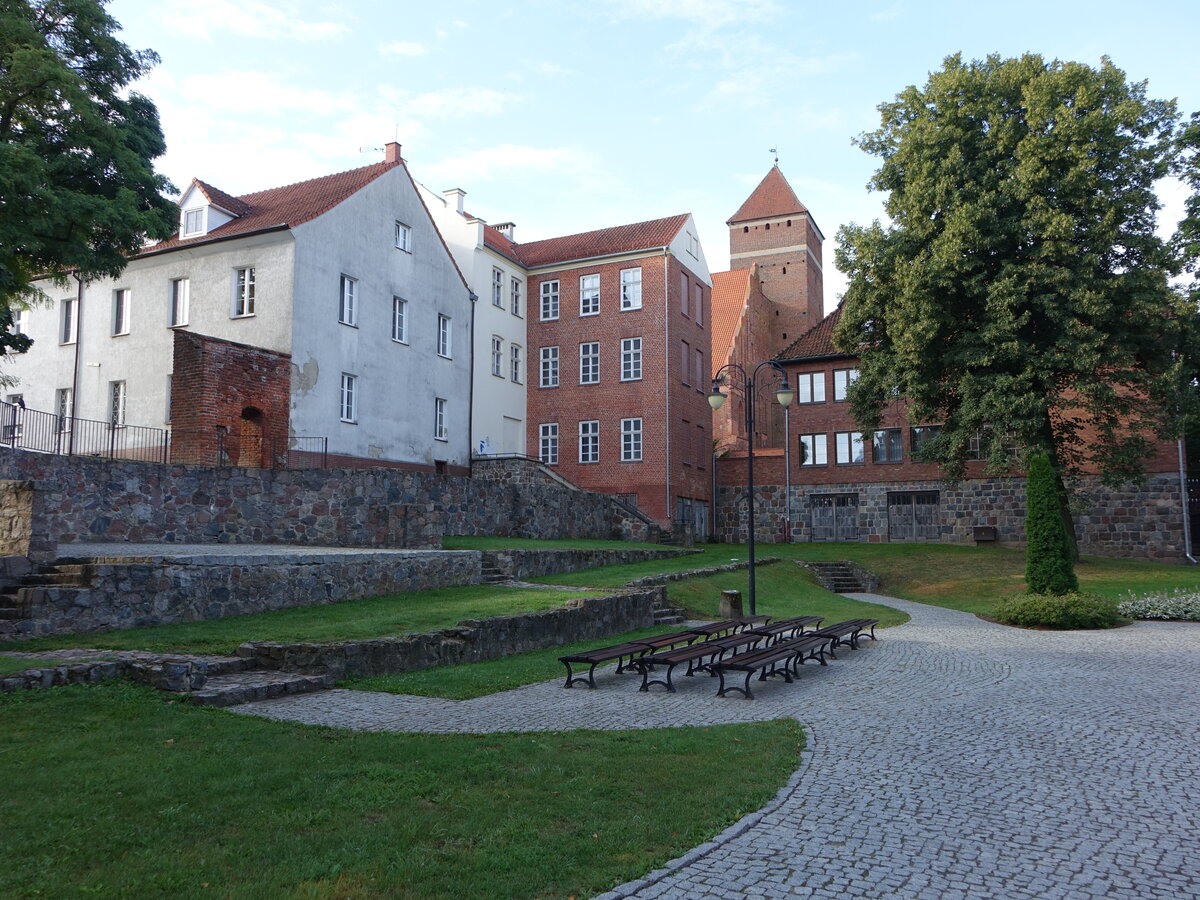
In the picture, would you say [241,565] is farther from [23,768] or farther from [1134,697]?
[1134,697]

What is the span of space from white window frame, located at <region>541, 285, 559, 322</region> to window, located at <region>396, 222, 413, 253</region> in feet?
31.8

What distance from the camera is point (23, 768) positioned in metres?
5.94

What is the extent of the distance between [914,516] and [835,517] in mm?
3360

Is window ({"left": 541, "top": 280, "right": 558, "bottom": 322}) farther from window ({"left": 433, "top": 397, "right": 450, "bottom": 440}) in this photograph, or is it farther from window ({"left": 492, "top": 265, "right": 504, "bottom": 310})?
window ({"left": 433, "top": 397, "right": 450, "bottom": 440})

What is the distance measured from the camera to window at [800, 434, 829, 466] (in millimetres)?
40134

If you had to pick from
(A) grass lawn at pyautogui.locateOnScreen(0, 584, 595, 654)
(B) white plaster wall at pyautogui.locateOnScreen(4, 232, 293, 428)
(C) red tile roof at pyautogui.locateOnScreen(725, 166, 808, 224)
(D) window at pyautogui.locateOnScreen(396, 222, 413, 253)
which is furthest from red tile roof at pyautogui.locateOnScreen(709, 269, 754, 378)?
(A) grass lawn at pyautogui.locateOnScreen(0, 584, 595, 654)

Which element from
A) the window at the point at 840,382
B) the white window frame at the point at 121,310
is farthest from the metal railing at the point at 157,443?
the window at the point at 840,382

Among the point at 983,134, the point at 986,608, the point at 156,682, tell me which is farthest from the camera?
the point at 983,134

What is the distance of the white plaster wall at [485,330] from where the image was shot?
37094 mm

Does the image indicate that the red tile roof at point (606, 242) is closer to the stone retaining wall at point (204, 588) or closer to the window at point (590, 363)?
the window at point (590, 363)

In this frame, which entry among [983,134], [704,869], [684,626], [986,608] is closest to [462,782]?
[704,869]

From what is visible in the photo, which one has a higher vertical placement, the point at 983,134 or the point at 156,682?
the point at 983,134

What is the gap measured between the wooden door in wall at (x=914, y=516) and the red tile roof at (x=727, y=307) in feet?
55.8

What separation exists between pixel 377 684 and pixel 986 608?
60.4 ft
